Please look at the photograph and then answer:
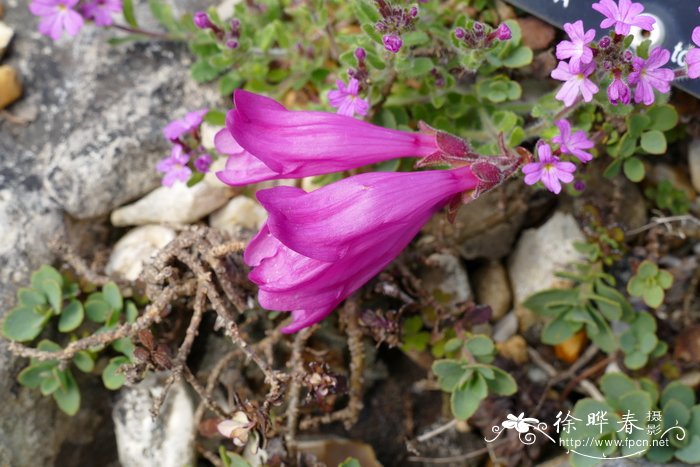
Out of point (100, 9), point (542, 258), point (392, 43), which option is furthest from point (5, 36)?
point (542, 258)

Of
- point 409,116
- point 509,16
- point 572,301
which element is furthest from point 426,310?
point 509,16

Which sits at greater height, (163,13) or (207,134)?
(163,13)

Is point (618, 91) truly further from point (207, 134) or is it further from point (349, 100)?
point (207, 134)

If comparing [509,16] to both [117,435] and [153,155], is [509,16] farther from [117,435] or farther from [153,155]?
[117,435]

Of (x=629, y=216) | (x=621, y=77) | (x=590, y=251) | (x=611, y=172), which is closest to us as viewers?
(x=621, y=77)

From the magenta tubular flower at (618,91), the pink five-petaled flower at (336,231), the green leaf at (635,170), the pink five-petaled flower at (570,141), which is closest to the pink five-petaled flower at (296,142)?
the pink five-petaled flower at (336,231)

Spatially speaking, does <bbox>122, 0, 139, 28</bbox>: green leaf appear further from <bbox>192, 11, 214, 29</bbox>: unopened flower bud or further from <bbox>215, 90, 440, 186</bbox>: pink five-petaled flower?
<bbox>215, 90, 440, 186</bbox>: pink five-petaled flower

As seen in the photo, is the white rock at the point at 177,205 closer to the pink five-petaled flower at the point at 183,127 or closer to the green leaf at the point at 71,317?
the pink five-petaled flower at the point at 183,127
